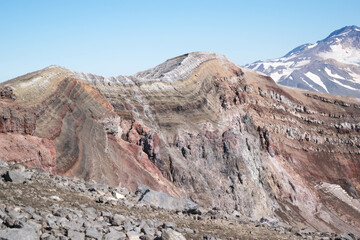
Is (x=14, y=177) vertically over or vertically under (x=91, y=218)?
over

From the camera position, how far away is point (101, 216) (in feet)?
48.5

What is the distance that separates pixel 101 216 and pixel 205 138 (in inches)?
1374

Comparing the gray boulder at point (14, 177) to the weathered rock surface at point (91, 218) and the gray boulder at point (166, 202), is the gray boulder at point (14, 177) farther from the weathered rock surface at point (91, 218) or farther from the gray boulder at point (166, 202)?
the gray boulder at point (166, 202)

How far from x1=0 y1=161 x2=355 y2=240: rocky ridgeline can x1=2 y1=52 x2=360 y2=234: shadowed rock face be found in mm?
10748

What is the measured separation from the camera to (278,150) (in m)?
63.2

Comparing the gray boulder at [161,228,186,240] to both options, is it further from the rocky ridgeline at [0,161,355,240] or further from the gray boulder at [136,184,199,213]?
the gray boulder at [136,184,199,213]

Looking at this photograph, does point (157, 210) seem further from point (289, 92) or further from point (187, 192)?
point (289, 92)

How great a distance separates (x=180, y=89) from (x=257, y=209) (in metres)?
16.3

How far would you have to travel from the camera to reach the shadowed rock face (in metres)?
34.7

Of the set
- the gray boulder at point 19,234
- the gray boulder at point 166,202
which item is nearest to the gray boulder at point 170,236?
the gray boulder at point 19,234

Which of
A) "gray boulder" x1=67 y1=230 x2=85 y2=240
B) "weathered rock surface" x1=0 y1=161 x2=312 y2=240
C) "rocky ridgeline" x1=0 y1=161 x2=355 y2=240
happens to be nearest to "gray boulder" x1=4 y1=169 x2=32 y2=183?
"rocky ridgeline" x1=0 y1=161 x2=355 y2=240

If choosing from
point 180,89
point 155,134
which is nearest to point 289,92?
point 180,89

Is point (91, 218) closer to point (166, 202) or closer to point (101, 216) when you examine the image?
point (101, 216)

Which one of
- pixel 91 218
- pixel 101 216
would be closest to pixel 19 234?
pixel 91 218
